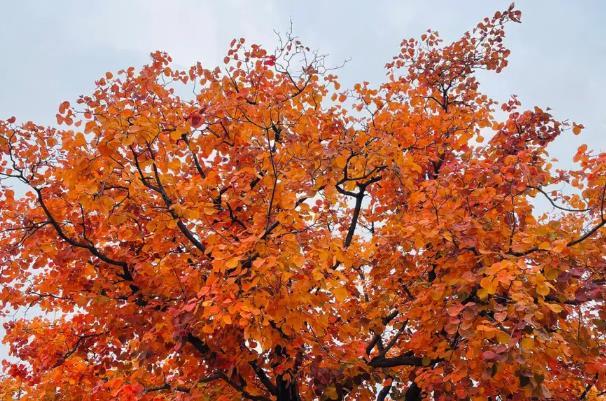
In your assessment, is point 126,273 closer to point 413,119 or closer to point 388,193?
point 388,193

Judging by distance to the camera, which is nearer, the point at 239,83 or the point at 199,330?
the point at 199,330

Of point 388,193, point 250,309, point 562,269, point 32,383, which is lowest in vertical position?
point 32,383

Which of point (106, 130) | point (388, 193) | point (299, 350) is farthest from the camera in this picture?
point (388, 193)

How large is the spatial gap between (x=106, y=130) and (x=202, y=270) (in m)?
2.10

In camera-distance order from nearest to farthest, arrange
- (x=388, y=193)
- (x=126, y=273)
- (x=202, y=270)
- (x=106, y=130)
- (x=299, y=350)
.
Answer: (x=106, y=130) → (x=202, y=270) → (x=299, y=350) → (x=126, y=273) → (x=388, y=193)

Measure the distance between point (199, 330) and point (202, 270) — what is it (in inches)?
37.4

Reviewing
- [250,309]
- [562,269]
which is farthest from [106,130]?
[562,269]

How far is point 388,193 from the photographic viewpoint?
962cm

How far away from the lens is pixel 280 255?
16.9 feet

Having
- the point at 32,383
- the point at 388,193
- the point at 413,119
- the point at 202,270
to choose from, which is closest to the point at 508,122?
A: the point at 413,119

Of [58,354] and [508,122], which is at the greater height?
[508,122]

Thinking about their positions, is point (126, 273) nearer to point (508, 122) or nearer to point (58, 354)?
point (58, 354)

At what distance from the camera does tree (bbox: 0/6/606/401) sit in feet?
16.7

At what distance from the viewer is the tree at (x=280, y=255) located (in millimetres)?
5078
